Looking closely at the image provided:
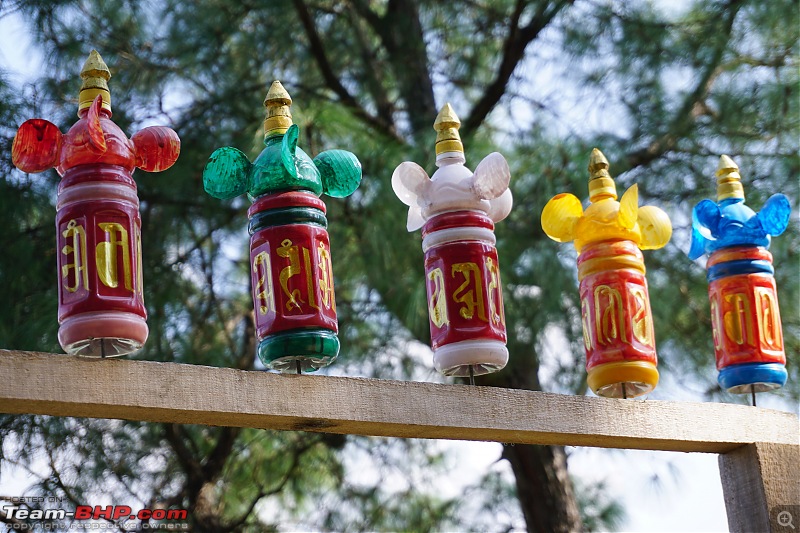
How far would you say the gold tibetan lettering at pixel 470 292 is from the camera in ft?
4.98

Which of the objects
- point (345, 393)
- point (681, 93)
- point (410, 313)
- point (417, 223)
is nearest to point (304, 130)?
point (410, 313)

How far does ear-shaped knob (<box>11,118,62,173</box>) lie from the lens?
4.49 feet

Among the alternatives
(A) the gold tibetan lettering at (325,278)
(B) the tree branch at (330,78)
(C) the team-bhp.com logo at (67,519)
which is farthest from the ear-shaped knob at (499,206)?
(B) the tree branch at (330,78)

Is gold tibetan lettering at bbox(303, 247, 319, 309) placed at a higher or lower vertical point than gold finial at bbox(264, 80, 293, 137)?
lower

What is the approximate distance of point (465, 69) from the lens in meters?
3.26

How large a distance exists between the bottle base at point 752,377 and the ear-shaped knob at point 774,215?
187 mm

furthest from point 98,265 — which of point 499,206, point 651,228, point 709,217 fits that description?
point 709,217

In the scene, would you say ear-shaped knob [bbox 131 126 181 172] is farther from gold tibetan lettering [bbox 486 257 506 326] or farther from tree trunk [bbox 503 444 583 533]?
tree trunk [bbox 503 444 583 533]

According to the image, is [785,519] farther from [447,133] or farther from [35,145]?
[35,145]

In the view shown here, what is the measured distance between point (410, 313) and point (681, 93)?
0.90 meters

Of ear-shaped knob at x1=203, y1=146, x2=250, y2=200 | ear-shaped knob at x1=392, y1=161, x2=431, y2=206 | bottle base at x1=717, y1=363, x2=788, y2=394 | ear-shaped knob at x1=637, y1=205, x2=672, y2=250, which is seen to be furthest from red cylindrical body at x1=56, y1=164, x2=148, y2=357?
bottle base at x1=717, y1=363, x2=788, y2=394

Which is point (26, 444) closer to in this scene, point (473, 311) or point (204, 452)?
point (204, 452)

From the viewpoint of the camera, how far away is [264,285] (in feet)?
4.71

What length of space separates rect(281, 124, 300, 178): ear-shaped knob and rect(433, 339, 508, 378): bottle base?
0.90ft
